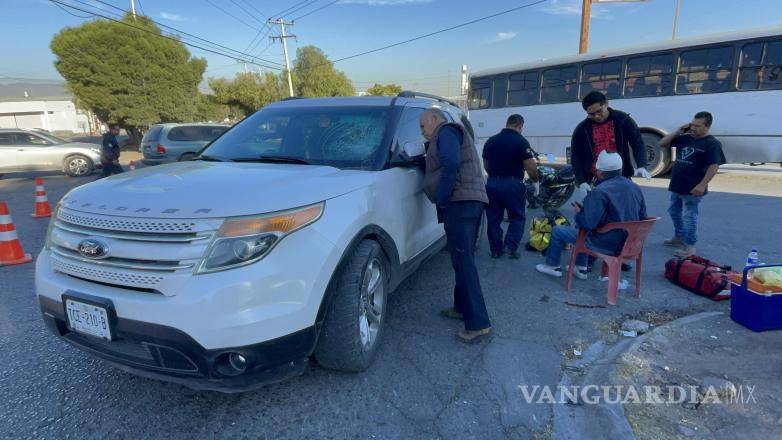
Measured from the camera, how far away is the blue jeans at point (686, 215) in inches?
197

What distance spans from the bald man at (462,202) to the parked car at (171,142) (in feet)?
37.2

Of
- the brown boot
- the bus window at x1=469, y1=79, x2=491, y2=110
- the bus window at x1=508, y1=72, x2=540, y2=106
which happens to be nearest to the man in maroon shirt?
the brown boot

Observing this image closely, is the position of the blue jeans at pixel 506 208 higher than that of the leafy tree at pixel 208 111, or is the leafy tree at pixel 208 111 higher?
the leafy tree at pixel 208 111

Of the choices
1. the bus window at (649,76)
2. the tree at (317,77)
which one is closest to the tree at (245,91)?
the tree at (317,77)

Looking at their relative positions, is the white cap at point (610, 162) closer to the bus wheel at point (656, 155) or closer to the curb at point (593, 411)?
the curb at point (593, 411)

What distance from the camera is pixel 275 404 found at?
2465 mm

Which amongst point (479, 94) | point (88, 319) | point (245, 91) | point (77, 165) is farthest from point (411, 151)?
point (245, 91)

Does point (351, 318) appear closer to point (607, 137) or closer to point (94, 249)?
point (94, 249)

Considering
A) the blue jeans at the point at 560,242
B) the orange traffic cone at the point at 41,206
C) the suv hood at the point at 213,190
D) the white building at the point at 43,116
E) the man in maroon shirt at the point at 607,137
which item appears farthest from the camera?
the white building at the point at 43,116

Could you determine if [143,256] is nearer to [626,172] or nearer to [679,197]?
[626,172]

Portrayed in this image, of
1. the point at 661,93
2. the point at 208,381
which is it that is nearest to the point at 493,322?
the point at 208,381

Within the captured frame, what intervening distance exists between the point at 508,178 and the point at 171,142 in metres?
11.4

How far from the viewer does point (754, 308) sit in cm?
307

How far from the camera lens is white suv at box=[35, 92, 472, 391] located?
75.9 inches
